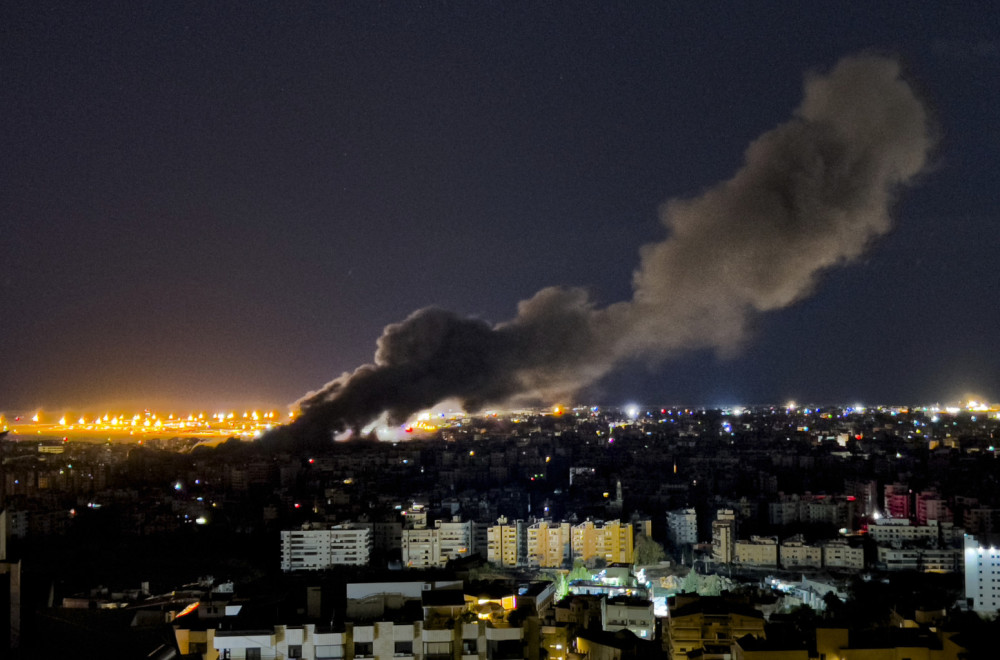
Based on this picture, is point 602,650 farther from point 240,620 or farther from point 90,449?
point 90,449

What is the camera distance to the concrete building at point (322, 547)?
12703 millimetres

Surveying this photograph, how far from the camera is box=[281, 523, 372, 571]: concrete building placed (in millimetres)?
12703

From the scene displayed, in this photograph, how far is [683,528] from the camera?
15.5 metres

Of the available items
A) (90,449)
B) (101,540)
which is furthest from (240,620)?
(90,449)

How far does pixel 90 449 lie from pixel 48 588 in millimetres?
20172

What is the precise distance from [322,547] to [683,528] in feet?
17.6

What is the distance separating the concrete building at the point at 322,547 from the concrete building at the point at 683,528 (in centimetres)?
457

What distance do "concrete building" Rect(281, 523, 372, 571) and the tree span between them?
3.18 metres

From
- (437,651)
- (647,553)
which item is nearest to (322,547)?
(647,553)

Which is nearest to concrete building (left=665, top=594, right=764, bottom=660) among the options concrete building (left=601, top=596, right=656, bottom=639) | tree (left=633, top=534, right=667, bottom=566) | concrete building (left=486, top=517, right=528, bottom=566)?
concrete building (left=601, top=596, right=656, bottom=639)

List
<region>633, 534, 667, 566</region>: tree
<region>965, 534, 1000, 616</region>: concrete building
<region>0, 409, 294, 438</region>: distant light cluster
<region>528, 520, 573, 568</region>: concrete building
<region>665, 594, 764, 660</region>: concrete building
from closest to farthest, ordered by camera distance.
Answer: <region>665, 594, 764, 660</region>: concrete building → <region>965, 534, 1000, 616</region>: concrete building → <region>633, 534, 667, 566</region>: tree → <region>528, 520, 573, 568</region>: concrete building → <region>0, 409, 294, 438</region>: distant light cluster

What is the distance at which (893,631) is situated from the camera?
6516mm

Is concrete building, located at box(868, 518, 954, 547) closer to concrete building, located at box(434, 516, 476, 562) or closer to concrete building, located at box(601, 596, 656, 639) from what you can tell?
concrete building, located at box(434, 516, 476, 562)

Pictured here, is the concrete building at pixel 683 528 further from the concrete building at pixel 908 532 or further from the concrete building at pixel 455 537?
the concrete building at pixel 455 537
